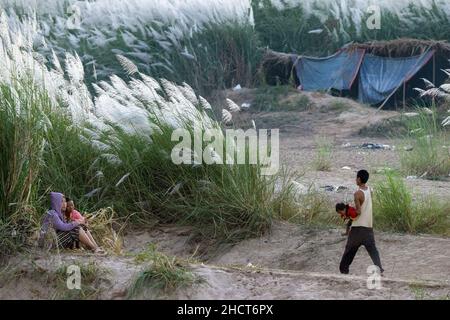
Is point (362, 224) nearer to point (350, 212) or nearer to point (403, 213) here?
point (350, 212)

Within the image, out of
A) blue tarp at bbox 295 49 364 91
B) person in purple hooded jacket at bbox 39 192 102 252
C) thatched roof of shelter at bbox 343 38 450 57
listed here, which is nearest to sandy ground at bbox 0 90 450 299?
person in purple hooded jacket at bbox 39 192 102 252

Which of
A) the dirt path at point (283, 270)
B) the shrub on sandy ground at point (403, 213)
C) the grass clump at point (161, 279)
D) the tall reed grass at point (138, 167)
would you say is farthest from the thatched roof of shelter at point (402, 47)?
the grass clump at point (161, 279)

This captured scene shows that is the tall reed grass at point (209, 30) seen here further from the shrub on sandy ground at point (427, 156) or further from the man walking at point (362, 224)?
the man walking at point (362, 224)

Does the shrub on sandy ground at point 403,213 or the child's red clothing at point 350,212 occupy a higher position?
the child's red clothing at point 350,212

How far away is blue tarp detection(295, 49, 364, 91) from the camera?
18.1 metres

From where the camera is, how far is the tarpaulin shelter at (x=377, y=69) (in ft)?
56.1

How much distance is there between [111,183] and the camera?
9.70 m

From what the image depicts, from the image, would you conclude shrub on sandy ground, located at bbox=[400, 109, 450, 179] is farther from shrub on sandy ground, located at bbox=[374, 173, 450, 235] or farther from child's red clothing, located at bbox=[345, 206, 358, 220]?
child's red clothing, located at bbox=[345, 206, 358, 220]

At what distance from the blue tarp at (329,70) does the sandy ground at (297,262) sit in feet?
9.50

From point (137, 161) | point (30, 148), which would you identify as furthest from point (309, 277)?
point (137, 161)

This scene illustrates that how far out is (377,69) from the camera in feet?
58.2

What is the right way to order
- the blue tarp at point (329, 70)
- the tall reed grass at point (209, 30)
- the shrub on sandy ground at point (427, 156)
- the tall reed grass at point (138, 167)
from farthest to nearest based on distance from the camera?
the blue tarp at point (329, 70) < the tall reed grass at point (209, 30) < the shrub on sandy ground at point (427, 156) < the tall reed grass at point (138, 167)
